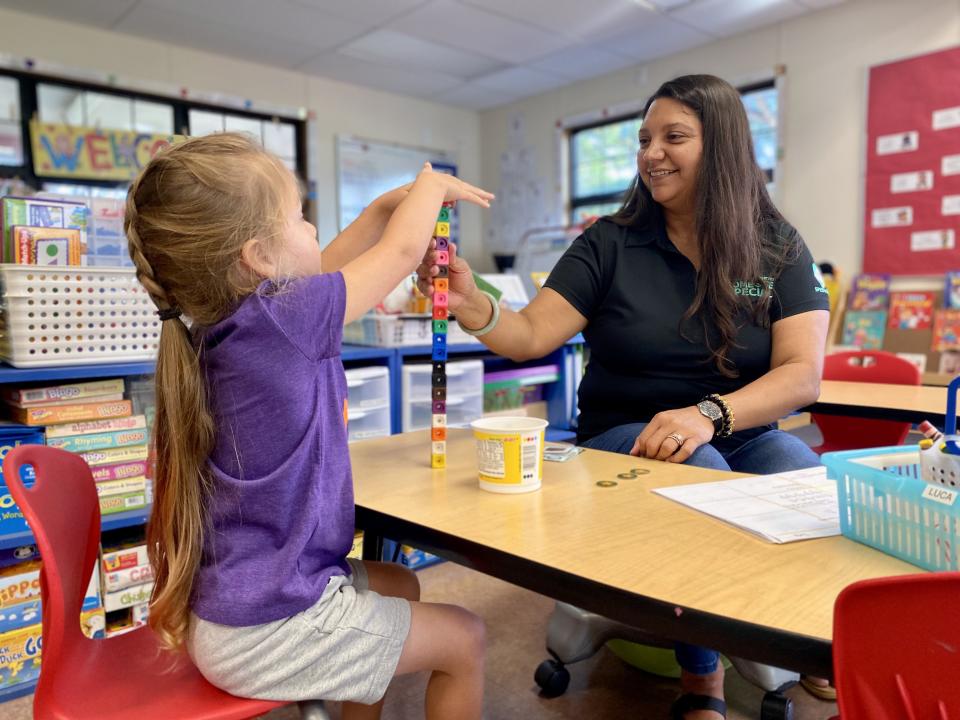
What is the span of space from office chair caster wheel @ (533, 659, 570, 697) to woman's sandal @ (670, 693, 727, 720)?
29cm

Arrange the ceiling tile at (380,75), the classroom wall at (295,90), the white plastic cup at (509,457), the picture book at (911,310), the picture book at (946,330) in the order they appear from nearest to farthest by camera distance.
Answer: the white plastic cup at (509,457), the picture book at (946,330), the picture book at (911,310), the classroom wall at (295,90), the ceiling tile at (380,75)

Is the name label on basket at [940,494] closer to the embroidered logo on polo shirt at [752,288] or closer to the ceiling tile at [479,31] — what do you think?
the embroidered logo on polo shirt at [752,288]

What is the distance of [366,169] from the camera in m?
5.32

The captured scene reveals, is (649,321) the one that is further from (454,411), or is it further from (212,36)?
(212,36)

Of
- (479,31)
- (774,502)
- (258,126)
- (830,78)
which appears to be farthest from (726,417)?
(258,126)

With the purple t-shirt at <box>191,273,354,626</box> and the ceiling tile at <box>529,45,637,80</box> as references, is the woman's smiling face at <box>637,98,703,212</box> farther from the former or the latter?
the ceiling tile at <box>529,45,637,80</box>

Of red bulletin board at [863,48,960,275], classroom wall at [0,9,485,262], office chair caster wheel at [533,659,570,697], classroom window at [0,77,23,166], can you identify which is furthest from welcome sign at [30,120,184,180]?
red bulletin board at [863,48,960,275]

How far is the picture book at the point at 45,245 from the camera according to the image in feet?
5.34

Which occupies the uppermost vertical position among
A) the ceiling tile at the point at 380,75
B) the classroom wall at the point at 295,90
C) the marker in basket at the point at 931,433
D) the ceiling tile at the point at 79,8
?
the ceiling tile at the point at 380,75

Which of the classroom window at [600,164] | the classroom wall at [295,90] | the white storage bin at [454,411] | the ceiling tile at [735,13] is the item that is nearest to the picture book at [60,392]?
the white storage bin at [454,411]

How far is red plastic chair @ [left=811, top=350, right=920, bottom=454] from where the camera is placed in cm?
197

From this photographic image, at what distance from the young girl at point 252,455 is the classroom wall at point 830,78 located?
3.72 meters

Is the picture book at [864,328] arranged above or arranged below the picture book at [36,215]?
below

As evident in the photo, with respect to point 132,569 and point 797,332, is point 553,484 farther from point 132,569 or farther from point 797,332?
point 132,569
